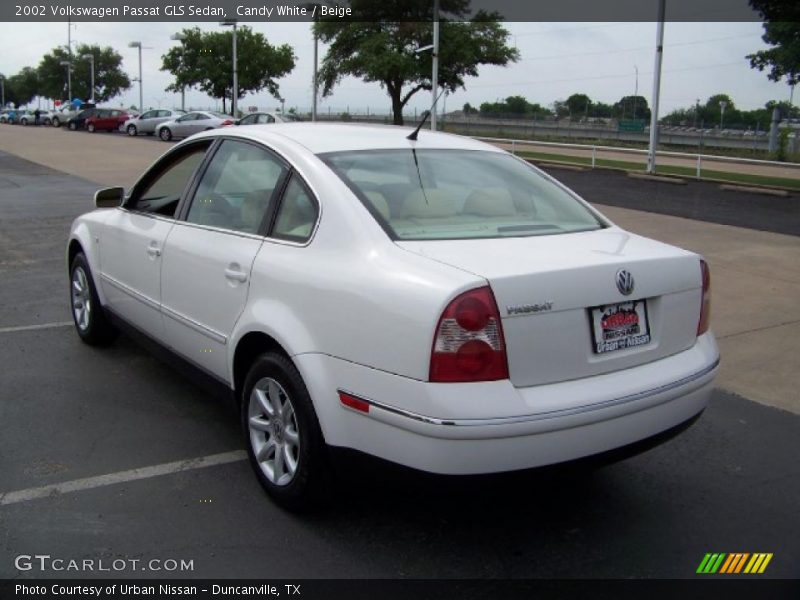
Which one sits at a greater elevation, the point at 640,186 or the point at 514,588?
the point at 640,186

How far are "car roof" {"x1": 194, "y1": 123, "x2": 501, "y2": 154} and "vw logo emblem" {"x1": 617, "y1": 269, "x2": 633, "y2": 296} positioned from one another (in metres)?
1.40

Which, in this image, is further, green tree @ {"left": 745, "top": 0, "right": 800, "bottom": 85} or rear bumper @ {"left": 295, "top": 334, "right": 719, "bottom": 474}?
green tree @ {"left": 745, "top": 0, "right": 800, "bottom": 85}

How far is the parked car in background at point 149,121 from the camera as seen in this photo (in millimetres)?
43344

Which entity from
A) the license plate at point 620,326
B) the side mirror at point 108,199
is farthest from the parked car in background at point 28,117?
the license plate at point 620,326

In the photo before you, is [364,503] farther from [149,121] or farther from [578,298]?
[149,121]

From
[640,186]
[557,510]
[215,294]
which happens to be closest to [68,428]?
[215,294]

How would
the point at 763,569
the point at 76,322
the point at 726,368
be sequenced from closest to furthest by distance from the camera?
the point at 763,569 < the point at 726,368 < the point at 76,322

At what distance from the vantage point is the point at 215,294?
3.90 m

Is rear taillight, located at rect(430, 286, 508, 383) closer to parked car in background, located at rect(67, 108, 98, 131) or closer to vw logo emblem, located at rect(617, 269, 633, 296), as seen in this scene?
vw logo emblem, located at rect(617, 269, 633, 296)

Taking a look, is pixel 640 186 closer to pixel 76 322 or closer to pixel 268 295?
pixel 76 322

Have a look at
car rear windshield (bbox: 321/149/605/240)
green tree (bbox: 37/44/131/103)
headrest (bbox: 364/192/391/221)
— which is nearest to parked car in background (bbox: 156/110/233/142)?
car rear windshield (bbox: 321/149/605/240)

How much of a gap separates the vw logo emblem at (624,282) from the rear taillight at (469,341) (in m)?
0.58

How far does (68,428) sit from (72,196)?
12164 millimetres

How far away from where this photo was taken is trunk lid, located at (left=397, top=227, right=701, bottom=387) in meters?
2.94
